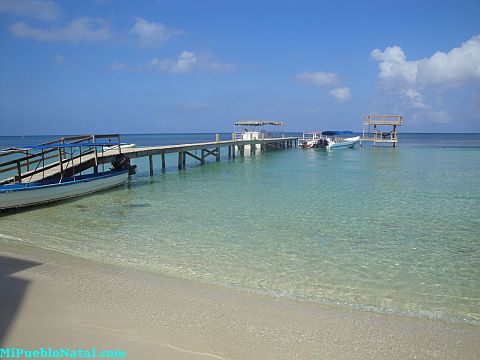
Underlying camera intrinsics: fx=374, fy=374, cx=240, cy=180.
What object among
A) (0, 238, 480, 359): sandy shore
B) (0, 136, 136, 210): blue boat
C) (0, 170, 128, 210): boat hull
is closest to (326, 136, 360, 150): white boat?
(0, 136, 136, 210): blue boat

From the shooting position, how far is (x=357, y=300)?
573cm

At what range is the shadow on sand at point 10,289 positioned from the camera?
4465 millimetres

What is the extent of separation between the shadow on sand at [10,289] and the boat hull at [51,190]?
5872mm

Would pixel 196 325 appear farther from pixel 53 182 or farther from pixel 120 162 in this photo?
pixel 120 162

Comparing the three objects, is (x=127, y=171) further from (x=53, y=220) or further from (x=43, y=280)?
(x=43, y=280)

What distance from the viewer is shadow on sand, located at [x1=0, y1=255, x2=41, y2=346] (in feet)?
14.6

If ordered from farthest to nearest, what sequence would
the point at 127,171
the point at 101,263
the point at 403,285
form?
the point at 127,171 → the point at 101,263 → the point at 403,285

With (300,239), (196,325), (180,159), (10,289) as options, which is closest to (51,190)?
(10,289)

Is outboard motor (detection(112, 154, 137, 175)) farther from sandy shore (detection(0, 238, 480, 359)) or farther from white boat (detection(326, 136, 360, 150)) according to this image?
white boat (detection(326, 136, 360, 150))

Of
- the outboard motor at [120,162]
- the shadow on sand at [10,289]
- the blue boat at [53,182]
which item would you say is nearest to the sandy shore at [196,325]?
the shadow on sand at [10,289]

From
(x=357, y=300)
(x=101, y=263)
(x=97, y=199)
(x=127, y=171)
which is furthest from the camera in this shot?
(x=127, y=171)

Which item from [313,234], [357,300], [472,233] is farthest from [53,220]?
[472,233]

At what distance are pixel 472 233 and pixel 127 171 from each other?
1562cm

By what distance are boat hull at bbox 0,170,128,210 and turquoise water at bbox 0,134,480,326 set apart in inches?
18.1
